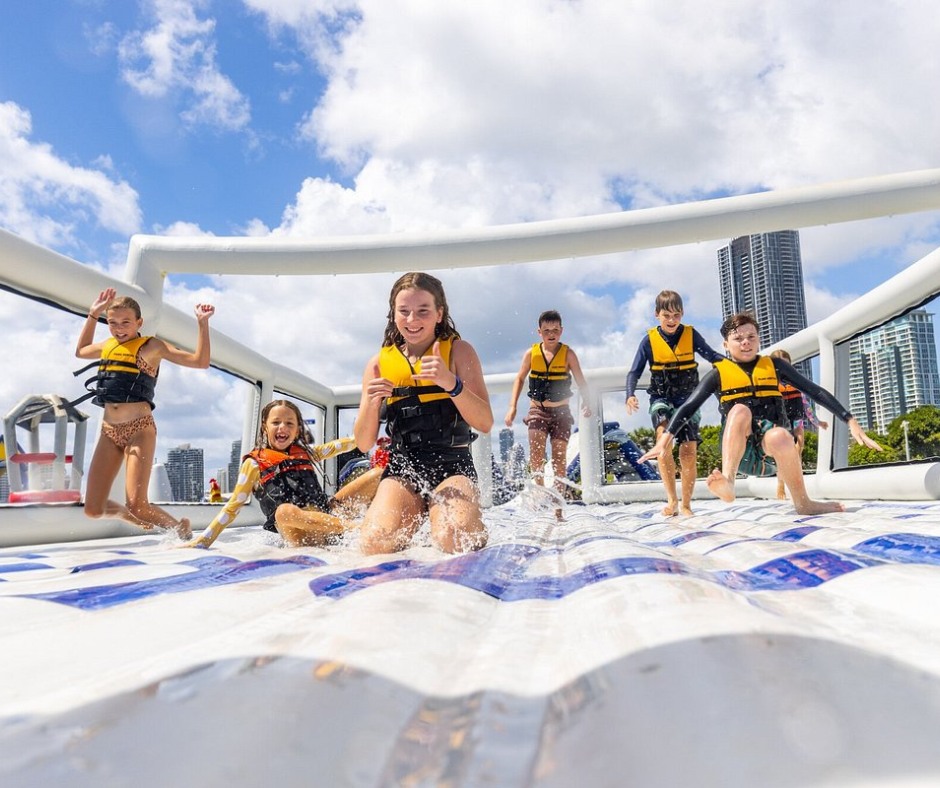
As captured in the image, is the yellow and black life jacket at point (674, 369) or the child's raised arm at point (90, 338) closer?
the child's raised arm at point (90, 338)

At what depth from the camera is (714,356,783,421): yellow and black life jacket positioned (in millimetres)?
3998

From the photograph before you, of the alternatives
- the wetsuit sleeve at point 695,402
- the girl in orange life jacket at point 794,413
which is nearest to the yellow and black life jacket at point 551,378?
the wetsuit sleeve at point 695,402

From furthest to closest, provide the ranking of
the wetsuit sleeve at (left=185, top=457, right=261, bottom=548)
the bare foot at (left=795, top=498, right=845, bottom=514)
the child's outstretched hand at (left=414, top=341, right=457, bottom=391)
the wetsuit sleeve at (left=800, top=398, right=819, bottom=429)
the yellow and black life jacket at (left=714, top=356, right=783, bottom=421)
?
1. the wetsuit sleeve at (left=800, top=398, right=819, bottom=429)
2. the yellow and black life jacket at (left=714, top=356, right=783, bottom=421)
3. the bare foot at (left=795, top=498, right=845, bottom=514)
4. the wetsuit sleeve at (left=185, top=457, right=261, bottom=548)
5. the child's outstretched hand at (left=414, top=341, right=457, bottom=391)

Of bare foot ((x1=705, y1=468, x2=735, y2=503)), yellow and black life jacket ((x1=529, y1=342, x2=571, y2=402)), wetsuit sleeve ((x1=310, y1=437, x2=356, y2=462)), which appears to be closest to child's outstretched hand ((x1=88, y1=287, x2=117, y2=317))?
wetsuit sleeve ((x1=310, y1=437, x2=356, y2=462))

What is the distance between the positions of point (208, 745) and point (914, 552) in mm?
1824

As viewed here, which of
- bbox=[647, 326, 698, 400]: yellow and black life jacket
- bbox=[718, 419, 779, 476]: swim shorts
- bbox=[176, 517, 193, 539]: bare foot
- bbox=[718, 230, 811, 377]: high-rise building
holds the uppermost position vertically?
bbox=[718, 230, 811, 377]: high-rise building

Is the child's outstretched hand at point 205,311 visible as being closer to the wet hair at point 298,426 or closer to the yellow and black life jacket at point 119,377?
the yellow and black life jacket at point 119,377

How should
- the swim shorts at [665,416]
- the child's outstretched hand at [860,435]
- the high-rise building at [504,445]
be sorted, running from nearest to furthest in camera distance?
the child's outstretched hand at [860,435] < the swim shorts at [665,416] < the high-rise building at [504,445]

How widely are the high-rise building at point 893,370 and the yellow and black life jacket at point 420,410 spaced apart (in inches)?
170

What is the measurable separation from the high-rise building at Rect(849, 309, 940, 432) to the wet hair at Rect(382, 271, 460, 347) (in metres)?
4.31

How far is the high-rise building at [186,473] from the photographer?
634 centimetres

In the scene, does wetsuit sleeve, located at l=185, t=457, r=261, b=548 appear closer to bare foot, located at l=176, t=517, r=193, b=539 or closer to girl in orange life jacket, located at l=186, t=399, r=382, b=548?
girl in orange life jacket, located at l=186, t=399, r=382, b=548

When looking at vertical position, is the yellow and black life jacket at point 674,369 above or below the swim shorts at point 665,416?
above

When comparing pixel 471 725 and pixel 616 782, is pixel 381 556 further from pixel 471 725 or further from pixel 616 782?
pixel 616 782
